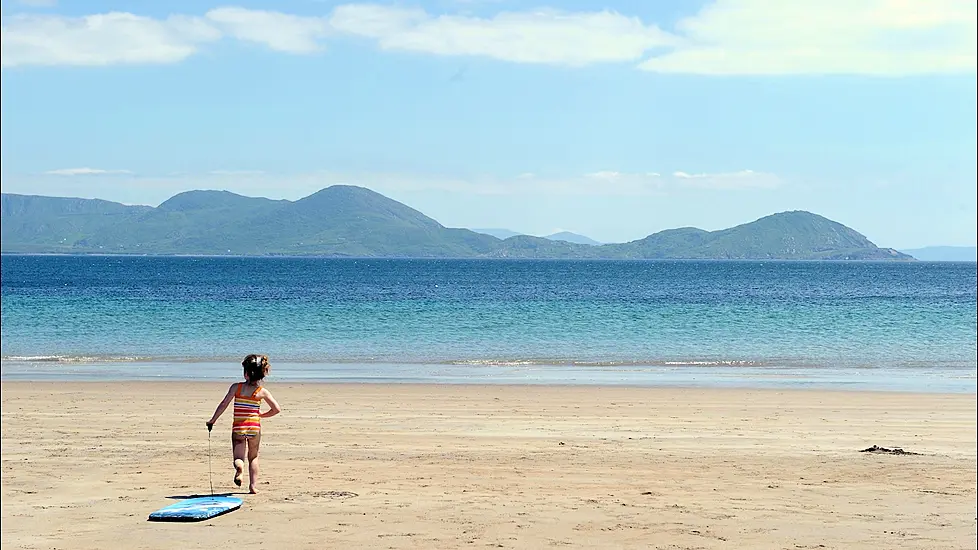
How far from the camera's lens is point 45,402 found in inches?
703

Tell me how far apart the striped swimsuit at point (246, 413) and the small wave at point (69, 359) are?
1911 cm

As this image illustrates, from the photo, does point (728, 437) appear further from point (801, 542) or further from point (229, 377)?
point (229, 377)

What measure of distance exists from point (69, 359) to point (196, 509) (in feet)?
68.2

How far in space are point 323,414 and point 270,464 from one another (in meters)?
4.55

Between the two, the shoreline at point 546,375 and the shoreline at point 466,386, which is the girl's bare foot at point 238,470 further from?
the shoreline at point 546,375

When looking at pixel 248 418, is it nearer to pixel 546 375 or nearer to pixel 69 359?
pixel 546 375

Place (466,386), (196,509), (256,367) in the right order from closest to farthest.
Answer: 1. (196,509)
2. (256,367)
3. (466,386)

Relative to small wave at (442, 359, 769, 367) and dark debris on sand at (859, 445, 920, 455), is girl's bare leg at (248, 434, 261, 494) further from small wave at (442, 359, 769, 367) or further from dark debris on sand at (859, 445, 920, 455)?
small wave at (442, 359, 769, 367)

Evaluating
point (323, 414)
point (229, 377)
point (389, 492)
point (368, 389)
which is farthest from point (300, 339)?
point (389, 492)

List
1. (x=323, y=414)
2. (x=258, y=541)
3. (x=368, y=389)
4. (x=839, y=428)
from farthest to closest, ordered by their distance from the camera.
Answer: (x=368, y=389), (x=323, y=414), (x=839, y=428), (x=258, y=541)

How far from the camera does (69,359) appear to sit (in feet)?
92.0

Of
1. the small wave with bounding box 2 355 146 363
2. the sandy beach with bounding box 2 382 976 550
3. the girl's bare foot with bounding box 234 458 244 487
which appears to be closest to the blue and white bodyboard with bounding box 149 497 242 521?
the sandy beach with bounding box 2 382 976 550

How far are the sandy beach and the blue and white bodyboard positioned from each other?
4.1 inches

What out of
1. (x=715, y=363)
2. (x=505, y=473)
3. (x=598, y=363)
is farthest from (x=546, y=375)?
(x=505, y=473)
